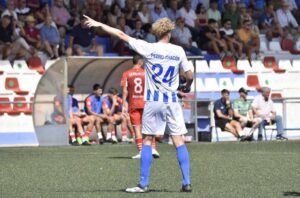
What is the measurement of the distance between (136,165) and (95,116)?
9.12 meters

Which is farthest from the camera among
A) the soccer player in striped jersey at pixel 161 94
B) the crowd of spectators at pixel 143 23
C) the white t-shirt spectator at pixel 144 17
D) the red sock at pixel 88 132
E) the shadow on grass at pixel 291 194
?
the white t-shirt spectator at pixel 144 17

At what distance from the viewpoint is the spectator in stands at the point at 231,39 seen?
30.8m

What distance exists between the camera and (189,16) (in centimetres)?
3114

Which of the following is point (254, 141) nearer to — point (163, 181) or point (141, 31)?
point (141, 31)

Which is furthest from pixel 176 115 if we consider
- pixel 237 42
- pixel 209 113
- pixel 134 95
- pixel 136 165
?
pixel 237 42

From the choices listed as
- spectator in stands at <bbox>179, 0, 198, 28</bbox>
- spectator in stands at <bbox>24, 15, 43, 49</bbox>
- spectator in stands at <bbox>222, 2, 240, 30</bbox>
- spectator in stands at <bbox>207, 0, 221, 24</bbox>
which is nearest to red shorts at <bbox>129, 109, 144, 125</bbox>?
spectator in stands at <bbox>24, 15, 43, 49</bbox>

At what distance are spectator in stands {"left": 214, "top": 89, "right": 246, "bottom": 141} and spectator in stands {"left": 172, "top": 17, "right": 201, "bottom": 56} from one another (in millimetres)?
2878

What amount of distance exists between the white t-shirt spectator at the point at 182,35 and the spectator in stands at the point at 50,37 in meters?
3.76

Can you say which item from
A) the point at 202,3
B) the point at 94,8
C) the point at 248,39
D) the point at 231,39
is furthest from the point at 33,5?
the point at 248,39

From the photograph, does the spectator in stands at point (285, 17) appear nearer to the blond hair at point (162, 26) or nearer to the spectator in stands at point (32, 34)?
the spectator in stands at point (32, 34)

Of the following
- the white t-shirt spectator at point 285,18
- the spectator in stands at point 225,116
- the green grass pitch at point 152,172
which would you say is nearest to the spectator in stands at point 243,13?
the white t-shirt spectator at point 285,18

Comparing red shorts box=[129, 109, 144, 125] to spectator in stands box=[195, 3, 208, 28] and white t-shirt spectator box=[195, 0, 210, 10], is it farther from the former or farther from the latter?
white t-shirt spectator box=[195, 0, 210, 10]

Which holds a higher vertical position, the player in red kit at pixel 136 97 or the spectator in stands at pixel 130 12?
the spectator in stands at pixel 130 12

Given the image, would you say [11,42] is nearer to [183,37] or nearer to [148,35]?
[148,35]
